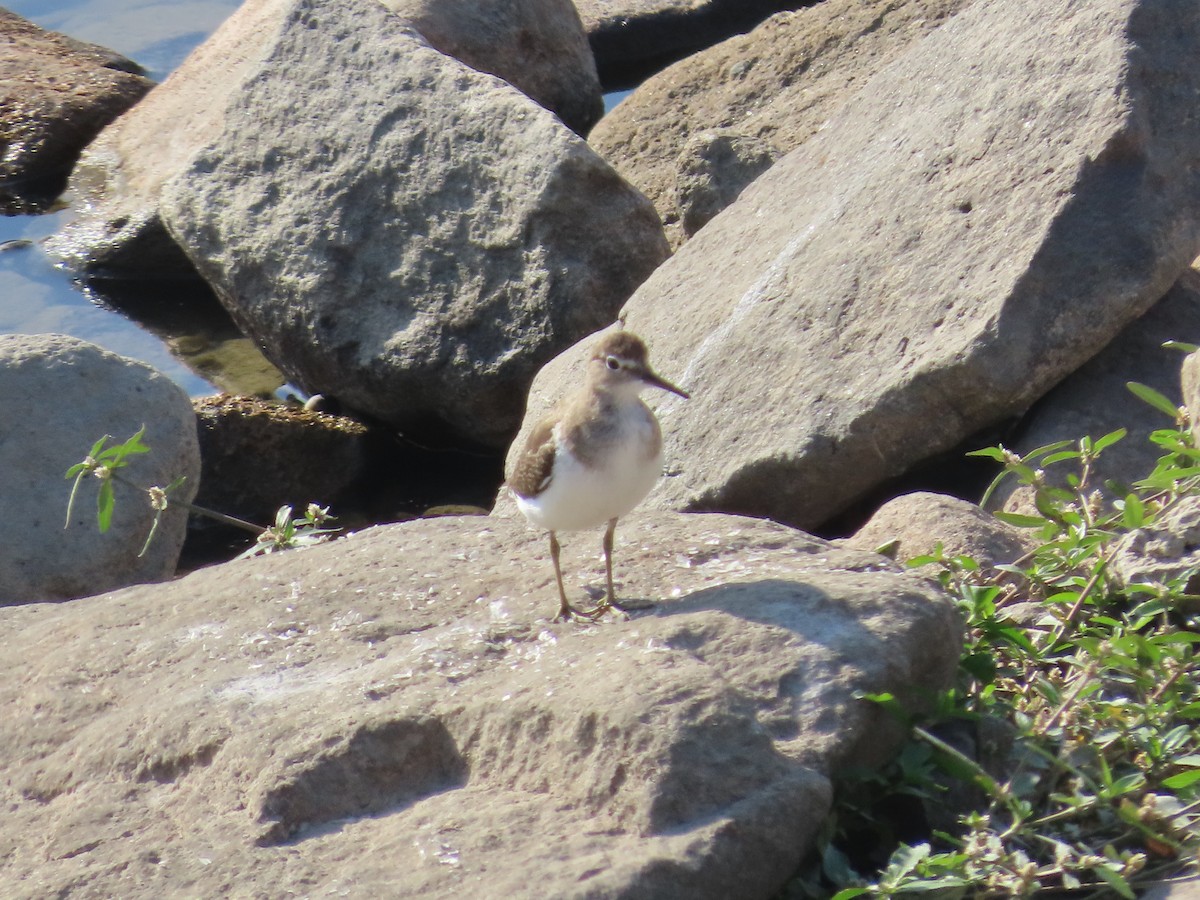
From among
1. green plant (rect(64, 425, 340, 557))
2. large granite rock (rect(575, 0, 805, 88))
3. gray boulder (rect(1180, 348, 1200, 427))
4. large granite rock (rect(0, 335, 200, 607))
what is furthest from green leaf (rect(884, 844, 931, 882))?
large granite rock (rect(575, 0, 805, 88))

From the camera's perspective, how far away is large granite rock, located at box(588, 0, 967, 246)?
8.87m

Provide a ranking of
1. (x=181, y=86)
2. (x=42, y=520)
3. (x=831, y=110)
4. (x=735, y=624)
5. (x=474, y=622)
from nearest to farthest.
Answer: (x=735, y=624)
(x=474, y=622)
(x=42, y=520)
(x=831, y=110)
(x=181, y=86)

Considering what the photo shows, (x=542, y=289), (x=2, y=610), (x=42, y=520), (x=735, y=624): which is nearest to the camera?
(x=735, y=624)

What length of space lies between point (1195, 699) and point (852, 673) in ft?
3.55

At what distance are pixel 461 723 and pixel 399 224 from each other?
5.18 meters

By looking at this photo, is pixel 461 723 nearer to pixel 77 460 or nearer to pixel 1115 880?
pixel 1115 880

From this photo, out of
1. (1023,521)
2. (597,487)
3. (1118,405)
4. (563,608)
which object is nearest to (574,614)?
(563,608)

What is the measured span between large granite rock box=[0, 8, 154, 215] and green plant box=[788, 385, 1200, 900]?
10.1 m

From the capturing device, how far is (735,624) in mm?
4332

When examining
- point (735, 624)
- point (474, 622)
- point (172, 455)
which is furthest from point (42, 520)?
point (735, 624)

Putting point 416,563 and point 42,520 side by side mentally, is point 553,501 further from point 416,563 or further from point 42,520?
point 42,520

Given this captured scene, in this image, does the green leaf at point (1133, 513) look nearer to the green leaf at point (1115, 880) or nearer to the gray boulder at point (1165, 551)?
the gray boulder at point (1165, 551)

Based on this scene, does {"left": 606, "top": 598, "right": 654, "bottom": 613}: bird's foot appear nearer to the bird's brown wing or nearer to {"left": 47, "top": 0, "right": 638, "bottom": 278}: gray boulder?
the bird's brown wing

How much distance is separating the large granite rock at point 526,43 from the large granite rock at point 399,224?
164 cm
